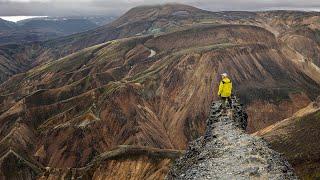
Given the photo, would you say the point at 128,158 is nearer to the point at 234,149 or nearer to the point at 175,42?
the point at 234,149

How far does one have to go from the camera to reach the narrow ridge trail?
66.2 ft

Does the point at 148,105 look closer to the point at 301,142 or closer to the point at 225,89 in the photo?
the point at 301,142

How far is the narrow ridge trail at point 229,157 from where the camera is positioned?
2019 centimetres

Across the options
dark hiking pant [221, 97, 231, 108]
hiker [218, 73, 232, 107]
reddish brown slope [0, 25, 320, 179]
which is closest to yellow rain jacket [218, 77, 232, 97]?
hiker [218, 73, 232, 107]

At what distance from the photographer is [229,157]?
21625mm

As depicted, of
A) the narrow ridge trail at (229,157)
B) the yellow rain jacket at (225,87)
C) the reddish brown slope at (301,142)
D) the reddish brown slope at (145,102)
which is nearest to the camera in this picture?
the narrow ridge trail at (229,157)

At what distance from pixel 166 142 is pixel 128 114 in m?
15.0

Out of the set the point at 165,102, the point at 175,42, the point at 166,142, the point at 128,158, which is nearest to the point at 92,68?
the point at 175,42

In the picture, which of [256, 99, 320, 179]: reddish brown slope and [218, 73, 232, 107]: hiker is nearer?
[218, 73, 232, 107]: hiker

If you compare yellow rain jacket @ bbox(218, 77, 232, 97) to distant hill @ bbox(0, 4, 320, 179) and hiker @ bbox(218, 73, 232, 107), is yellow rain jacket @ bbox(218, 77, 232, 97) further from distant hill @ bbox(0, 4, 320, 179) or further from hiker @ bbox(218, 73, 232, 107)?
distant hill @ bbox(0, 4, 320, 179)

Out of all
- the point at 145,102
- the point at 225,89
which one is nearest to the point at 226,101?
the point at 225,89

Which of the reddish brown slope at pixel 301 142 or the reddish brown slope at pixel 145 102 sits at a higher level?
the reddish brown slope at pixel 301 142

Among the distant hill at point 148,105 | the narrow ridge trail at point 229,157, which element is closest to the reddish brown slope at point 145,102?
the distant hill at point 148,105

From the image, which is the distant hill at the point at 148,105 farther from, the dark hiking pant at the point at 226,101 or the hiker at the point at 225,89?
the hiker at the point at 225,89
